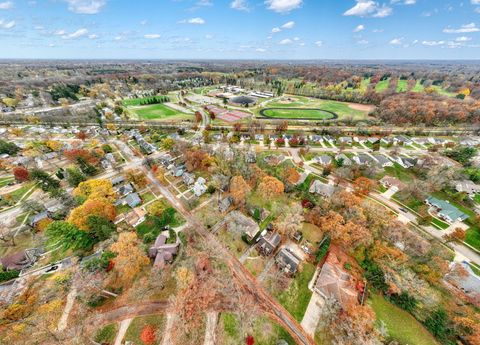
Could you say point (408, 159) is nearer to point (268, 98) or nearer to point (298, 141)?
point (298, 141)

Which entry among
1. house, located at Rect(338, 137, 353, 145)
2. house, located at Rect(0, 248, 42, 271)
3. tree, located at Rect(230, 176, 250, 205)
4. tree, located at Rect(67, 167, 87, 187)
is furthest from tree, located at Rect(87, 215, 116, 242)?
house, located at Rect(338, 137, 353, 145)

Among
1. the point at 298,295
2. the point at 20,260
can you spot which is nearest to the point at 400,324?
the point at 298,295

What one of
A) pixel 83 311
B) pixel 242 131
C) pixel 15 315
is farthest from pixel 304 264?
pixel 242 131

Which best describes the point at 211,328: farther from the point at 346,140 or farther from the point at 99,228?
the point at 346,140

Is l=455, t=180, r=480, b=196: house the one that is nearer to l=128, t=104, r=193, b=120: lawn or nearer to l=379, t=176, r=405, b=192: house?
l=379, t=176, r=405, b=192: house

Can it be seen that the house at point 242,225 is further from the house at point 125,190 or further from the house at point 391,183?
the house at point 391,183

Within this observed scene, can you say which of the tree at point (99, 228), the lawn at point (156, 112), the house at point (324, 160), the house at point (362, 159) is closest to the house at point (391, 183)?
the house at point (362, 159)
